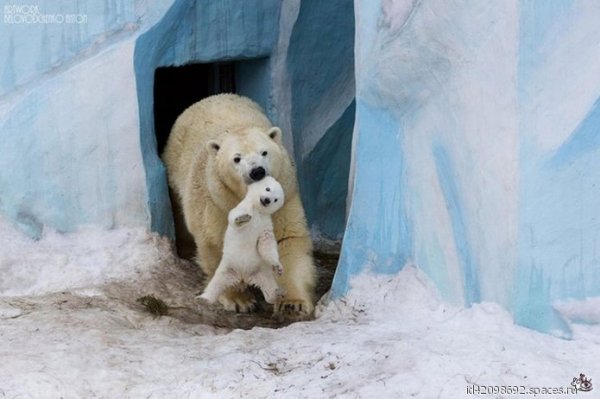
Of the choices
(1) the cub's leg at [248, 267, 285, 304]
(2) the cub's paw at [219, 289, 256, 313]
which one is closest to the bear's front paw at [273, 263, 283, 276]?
(1) the cub's leg at [248, 267, 285, 304]

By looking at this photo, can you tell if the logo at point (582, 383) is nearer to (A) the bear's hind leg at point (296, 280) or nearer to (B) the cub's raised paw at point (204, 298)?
(A) the bear's hind leg at point (296, 280)

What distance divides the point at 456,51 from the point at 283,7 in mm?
2841

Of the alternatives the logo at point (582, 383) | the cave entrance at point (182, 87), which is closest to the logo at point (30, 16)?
the cave entrance at point (182, 87)

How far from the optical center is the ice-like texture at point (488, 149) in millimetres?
4551

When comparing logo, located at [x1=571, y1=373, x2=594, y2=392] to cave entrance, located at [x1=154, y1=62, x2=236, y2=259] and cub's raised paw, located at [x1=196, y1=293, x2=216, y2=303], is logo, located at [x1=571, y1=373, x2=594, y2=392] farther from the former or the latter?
cave entrance, located at [x1=154, y1=62, x2=236, y2=259]

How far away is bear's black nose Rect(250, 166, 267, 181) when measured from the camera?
598 cm

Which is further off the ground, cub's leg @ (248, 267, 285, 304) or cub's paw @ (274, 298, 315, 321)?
cub's leg @ (248, 267, 285, 304)

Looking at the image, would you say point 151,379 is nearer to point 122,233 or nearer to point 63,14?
point 122,233

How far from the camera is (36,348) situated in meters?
5.06

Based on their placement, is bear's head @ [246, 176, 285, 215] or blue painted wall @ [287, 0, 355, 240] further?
blue painted wall @ [287, 0, 355, 240]

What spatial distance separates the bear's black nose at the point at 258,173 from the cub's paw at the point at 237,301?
85cm

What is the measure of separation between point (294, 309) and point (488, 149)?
178 centimetres

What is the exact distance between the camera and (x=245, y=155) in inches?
245

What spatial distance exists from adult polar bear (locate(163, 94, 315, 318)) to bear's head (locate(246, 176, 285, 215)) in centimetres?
42
